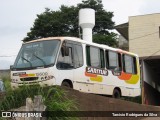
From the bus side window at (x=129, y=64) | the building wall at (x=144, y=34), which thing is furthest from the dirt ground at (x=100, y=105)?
the building wall at (x=144, y=34)

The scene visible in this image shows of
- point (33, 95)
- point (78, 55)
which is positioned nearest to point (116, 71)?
point (78, 55)

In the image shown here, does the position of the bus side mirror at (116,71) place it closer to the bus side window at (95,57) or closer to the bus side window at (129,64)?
the bus side window at (129,64)

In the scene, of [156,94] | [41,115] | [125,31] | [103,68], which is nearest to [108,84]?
[103,68]

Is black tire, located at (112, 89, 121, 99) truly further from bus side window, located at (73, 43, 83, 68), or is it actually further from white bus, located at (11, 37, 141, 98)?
bus side window, located at (73, 43, 83, 68)

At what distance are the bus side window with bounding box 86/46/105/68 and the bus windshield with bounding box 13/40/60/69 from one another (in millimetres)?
1985

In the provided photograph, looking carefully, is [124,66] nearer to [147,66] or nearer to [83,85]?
[83,85]

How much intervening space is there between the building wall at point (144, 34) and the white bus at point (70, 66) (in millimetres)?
12098

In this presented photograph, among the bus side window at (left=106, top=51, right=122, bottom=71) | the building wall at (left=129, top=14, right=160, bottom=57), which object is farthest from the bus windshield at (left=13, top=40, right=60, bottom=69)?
the building wall at (left=129, top=14, right=160, bottom=57)

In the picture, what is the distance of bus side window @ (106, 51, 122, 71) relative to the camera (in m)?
19.5

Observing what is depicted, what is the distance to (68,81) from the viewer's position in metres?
16.3

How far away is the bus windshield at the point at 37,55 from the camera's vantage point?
15.9 m

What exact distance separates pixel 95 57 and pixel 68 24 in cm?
→ 3098

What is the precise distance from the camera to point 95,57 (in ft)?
60.6

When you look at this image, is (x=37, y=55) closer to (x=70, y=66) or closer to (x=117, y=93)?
(x=70, y=66)
